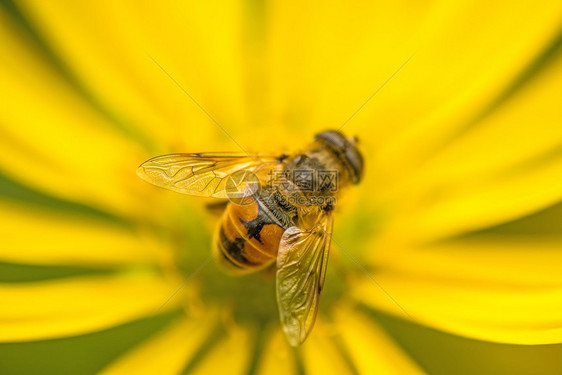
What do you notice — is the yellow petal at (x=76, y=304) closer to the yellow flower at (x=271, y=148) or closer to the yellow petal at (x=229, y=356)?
the yellow flower at (x=271, y=148)

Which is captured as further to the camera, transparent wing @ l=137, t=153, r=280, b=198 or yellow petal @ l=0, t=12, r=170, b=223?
yellow petal @ l=0, t=12, r=170, b=223

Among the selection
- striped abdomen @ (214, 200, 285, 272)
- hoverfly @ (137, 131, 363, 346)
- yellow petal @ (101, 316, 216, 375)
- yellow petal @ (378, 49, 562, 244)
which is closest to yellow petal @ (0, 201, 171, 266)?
yellow petal @ (101, 316, 216, 375)

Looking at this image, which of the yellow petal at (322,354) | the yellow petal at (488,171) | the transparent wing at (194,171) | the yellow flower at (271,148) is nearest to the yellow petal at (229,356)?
the yellow flower at (271,148)

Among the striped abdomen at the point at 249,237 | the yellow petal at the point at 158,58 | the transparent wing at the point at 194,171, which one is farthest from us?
the yellow petal at the point at 158,58

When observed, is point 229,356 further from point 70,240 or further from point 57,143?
point 57,143

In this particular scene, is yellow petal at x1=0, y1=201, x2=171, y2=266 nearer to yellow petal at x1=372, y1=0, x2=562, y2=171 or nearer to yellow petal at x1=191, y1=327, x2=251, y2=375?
yellow petal at x1=191, y1=327, x2=251, y2=375

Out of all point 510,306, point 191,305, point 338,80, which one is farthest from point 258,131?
point 510,306
